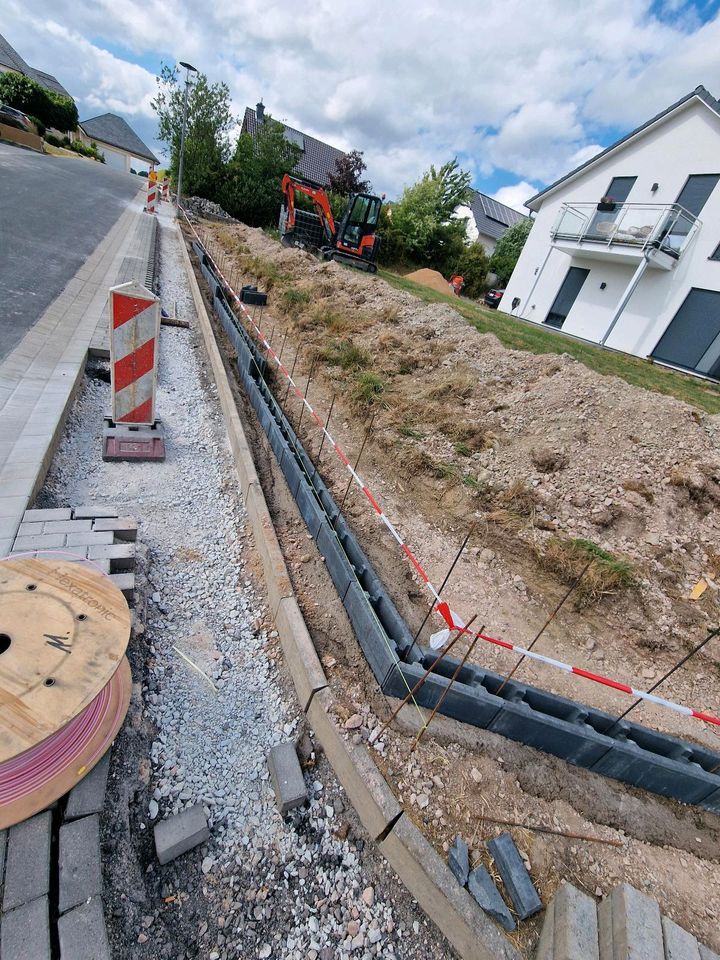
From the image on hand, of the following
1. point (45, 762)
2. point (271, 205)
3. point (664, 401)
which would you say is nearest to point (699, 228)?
point (664, 401)

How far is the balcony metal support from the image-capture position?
1359 cm

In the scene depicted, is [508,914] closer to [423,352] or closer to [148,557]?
[148,557]

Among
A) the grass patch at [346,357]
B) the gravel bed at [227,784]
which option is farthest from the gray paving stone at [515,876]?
the grass patch at [346,357]

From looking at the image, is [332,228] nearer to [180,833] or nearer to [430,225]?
[430,225]

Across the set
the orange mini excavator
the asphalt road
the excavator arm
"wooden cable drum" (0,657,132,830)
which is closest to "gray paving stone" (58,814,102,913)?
"wooden cable drum" (0,657,132,830)

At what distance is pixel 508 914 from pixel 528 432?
18.3ft

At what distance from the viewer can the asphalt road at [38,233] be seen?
264 inches

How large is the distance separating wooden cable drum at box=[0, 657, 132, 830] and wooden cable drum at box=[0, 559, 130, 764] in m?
0.09

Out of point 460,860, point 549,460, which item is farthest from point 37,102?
point 460,860

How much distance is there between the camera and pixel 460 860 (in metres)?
2.34

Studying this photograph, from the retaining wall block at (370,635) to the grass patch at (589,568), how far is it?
7.79 feet

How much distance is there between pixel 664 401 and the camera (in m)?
6.54

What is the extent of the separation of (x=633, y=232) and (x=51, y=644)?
18068 mm

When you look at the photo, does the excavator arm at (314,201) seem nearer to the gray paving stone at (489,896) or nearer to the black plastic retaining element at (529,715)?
the black plastic retaining element at (529,715)
